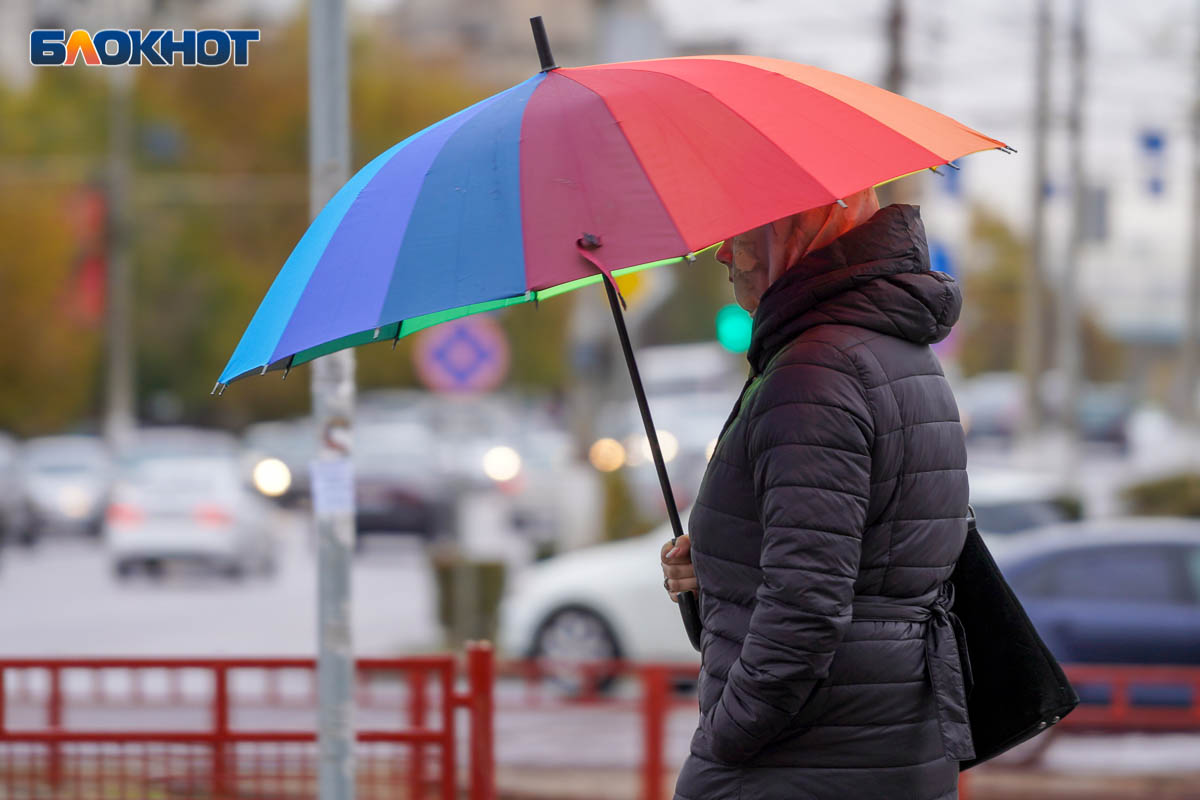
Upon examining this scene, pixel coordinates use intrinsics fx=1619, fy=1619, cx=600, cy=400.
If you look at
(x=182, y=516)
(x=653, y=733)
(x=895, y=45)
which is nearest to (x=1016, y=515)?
(x=895, y=45)

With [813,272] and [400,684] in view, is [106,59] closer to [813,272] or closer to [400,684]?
[813,272]

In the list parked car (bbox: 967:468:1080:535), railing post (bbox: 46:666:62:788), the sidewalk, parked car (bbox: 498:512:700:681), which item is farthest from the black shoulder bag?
parked car (bbox: 967:468:1080:535)

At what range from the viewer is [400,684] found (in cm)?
1247

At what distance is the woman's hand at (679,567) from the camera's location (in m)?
3.03

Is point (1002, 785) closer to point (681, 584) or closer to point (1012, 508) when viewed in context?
point (1012, 508)

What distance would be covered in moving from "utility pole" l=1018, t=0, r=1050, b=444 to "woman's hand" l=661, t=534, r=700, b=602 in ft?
68.9

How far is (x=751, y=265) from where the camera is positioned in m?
2.87

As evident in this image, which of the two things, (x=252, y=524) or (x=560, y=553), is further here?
(x=252, y=524)

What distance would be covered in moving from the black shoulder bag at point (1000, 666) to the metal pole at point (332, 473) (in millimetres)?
2005

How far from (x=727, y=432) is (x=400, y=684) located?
1014cm

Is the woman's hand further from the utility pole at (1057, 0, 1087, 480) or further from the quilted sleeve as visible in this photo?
the utility pole at (1057, 0, 1087, 480)

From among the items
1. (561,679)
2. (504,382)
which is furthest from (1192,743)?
(504,382)

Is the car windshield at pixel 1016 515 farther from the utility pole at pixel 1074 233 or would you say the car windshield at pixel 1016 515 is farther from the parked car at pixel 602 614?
the utility pole at pixel 1074 233

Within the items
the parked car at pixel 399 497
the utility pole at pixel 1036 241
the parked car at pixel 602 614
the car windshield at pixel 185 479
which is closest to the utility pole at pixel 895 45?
the parked car at pixel 602 614
